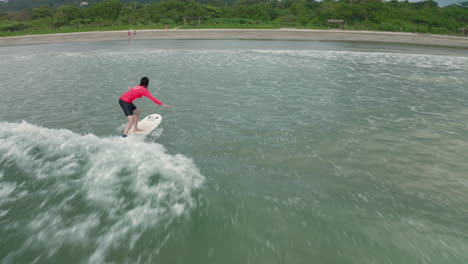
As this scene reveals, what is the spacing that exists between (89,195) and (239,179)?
3.66 m

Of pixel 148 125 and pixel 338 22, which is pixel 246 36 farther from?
pixel 148 125

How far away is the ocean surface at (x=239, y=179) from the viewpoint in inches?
180

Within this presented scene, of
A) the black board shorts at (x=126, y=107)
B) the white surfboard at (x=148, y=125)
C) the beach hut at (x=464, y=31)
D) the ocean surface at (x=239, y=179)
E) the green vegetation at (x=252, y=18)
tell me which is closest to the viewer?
the ocean surface at (x=239, y=179)

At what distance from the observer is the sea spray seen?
458 cm

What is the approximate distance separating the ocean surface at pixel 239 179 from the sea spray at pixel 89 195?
0.10 ft

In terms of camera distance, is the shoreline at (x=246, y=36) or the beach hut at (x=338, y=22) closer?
the shoreline at (x=246, y=36)

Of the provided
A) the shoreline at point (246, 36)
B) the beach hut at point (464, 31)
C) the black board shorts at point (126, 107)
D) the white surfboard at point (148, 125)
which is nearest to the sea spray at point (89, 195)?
the white surfboard at point (148, 125)

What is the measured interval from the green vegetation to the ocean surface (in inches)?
1893

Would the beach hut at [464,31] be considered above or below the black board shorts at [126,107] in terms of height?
above

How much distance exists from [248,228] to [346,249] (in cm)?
185

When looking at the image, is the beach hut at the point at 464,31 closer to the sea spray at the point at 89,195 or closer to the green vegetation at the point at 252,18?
the green vegetation at the point at 252,18

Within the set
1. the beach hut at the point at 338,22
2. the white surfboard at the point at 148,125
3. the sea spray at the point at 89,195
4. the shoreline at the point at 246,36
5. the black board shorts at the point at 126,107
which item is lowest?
the sea spray at the point at 89,195

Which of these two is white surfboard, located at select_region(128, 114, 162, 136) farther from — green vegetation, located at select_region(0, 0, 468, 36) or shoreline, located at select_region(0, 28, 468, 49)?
green vegetation, located at select_region(0, 0, 468, 36)

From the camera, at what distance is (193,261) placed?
432cm
